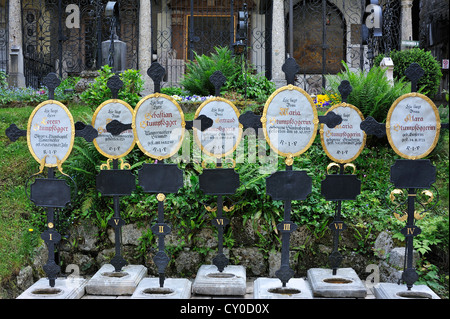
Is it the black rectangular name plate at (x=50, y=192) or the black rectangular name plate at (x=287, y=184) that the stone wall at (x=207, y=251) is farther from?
the black rectangular name plate at (x=287, y=184)

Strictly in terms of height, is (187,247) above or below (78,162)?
below

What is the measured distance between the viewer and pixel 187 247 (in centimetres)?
488

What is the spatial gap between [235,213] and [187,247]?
633 millimetres

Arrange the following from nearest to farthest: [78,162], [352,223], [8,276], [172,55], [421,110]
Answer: [421,110] < [8,276] < [352,223] < [78,162] < [172,55]

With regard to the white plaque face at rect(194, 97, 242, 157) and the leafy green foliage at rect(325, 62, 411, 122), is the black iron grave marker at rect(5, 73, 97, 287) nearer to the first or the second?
the white plaque face at rect(194, 97, 242, 157)

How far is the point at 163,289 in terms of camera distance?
418 centimetres

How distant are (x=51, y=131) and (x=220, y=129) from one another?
1558 millimetres

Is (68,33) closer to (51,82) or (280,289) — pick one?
(51,82)

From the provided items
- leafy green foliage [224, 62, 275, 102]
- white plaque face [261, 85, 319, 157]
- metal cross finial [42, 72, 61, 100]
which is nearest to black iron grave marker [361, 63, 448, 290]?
white plaque face [261, 85, 319, 157]

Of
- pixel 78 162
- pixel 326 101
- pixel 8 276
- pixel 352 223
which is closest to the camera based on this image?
pixel 8 276

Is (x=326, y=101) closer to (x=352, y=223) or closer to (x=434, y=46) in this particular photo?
(x=352, y=223)

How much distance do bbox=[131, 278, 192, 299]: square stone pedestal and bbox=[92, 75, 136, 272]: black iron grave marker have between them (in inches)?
16.3

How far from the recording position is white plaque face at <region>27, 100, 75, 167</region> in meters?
4.18

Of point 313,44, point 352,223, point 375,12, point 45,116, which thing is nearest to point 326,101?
point 375,12
